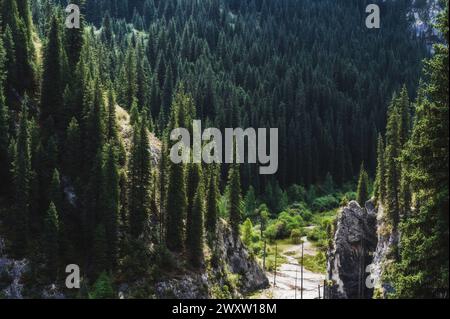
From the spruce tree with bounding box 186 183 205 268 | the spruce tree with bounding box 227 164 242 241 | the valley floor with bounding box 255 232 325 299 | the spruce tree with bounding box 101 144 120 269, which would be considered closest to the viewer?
the spruce tree with bounding box 101 144 120 269

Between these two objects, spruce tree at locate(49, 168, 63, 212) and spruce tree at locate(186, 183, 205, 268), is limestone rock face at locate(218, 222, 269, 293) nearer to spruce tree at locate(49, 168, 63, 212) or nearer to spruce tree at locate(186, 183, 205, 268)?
spruce tree at locate(186, 183, 205, 268)

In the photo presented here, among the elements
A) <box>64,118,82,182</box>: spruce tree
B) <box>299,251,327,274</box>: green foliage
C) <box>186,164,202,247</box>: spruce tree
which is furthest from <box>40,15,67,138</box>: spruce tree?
<box>299,251,327,274</box>: green foliage

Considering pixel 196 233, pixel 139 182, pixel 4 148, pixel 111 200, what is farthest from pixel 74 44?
pixel 196 233

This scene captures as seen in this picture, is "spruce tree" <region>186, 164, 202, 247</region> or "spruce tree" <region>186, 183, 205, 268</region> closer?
"spruce tree" <region>186, 183, 205, 268</region>

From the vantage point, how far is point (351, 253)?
9444 centimetres

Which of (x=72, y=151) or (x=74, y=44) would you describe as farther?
(x=74, y=44)

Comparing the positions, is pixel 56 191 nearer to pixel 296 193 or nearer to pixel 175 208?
pixel 175 208

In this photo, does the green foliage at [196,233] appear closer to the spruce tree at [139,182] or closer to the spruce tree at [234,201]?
the spruce tree at [139,182]

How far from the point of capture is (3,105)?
262 feet

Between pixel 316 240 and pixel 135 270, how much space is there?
2611 inches

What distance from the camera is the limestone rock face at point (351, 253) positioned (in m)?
91.5

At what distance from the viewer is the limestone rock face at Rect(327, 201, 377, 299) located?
91500 millimetres
